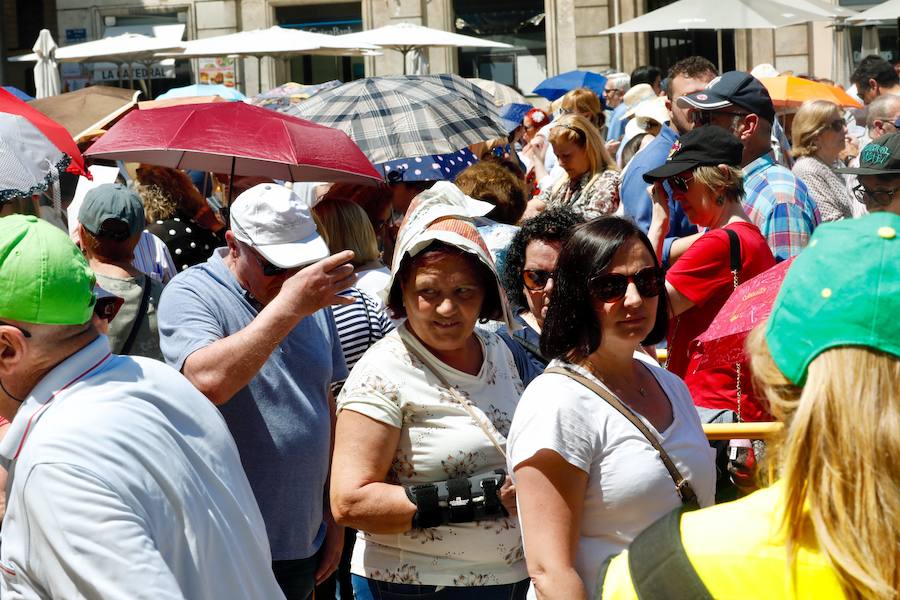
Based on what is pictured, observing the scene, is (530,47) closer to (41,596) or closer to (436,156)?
(436,156)

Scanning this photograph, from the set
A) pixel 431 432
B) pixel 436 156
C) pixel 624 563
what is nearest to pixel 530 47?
pixel 436 156

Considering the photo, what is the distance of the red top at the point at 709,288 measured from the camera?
444cm

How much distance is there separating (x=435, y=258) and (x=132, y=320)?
6.64ft

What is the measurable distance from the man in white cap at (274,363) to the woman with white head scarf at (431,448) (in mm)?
364

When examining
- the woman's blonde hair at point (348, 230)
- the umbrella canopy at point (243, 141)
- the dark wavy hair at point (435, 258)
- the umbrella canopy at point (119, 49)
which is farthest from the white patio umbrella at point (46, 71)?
the dark wavy hair at point (435, 258)

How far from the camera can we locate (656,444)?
2910 millimetres

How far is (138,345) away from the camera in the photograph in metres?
5.13

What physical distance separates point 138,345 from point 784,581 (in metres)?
3.95

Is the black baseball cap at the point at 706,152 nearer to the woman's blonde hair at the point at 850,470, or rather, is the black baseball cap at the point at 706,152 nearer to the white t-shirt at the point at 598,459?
the white t-shirt at the point at 598,459

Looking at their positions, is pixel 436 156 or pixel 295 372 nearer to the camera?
pixel 295 372

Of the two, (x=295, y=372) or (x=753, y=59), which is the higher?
(x=753, y=59)

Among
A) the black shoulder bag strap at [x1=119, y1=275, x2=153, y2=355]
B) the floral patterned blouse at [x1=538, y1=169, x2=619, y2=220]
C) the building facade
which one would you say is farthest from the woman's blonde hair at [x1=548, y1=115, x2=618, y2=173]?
the building facade

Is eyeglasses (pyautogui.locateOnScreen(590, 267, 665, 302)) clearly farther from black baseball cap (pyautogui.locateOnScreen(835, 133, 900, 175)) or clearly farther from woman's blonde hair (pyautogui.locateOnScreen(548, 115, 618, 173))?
woman's blonde hair (pyautogui.locateOnScreen(548, 115, 618, 173))

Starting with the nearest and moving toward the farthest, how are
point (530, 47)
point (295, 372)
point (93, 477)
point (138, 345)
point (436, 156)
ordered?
1. point (93, 477)
2. point (295, 372)
3. point (138, 345)
4. point (436, 156)
5. point (530, 47)
